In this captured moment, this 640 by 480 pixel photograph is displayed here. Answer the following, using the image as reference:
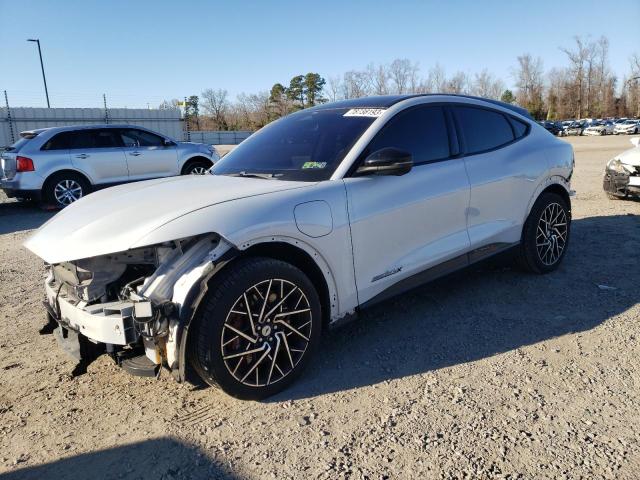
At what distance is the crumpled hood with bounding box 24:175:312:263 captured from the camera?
8.64ft

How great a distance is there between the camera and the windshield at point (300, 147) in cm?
339

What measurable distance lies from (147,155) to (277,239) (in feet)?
30.3

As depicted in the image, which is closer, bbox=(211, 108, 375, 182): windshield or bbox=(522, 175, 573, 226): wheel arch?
bbox=(211, 108, 375, 182): windshield

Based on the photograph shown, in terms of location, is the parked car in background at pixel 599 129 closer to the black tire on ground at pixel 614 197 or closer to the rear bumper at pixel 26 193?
the black tire on ground at pixel 614 197

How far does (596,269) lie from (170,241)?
14.3 ft

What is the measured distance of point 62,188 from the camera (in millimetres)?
10219

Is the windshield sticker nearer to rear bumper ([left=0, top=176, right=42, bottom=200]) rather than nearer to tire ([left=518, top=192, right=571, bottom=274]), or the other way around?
tire ([left=518, top=192, right=571, bottom=274])

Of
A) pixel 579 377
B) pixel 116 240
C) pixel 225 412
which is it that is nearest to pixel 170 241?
pixel 116 240

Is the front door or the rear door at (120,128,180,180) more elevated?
the rear door at (120,128,180,180)

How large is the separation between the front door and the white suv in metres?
0.01

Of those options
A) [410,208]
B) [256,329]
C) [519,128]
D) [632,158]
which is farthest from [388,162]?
[632,158]

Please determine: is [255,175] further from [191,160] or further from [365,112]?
[191,160]


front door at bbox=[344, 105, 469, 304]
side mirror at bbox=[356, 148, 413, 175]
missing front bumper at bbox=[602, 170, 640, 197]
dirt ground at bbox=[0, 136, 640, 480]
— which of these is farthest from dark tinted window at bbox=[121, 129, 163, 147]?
missing front bumper at bbox=[602, 170, 640, 197]

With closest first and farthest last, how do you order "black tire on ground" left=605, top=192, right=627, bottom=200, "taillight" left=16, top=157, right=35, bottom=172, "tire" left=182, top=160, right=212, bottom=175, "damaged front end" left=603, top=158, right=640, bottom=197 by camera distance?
"damaged front end" left=603, top=158, right=640, bottom=197 < "black tire on ground" left=605, top=192, right=627, bottom=200 < "taillight" left=16, top=157, right=35, bottom=172 < "tire" left=182, top=160, right=212, bottom=175
